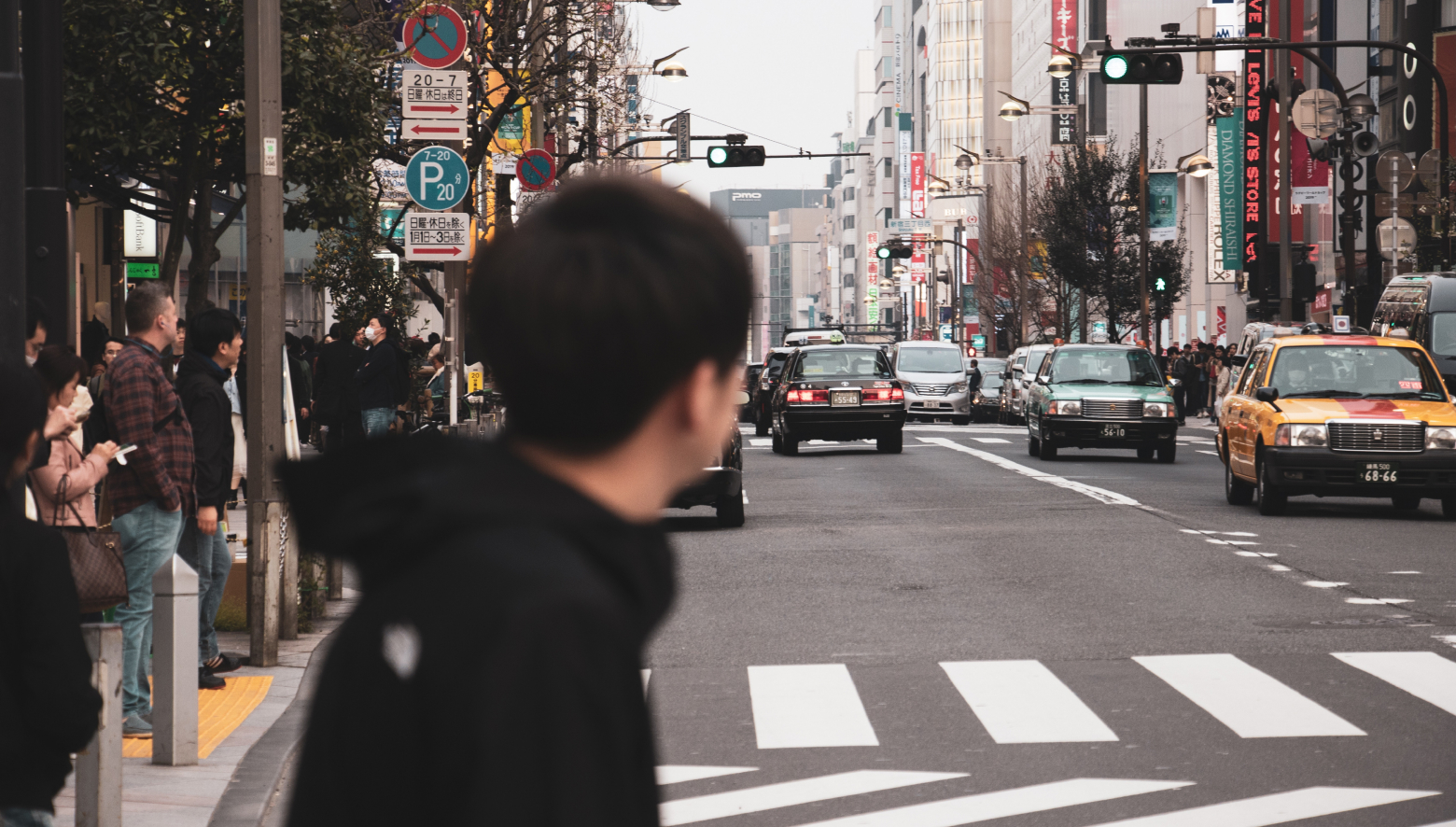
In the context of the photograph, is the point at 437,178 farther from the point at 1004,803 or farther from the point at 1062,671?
the point at 1004,803

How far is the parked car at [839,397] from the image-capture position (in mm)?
30500

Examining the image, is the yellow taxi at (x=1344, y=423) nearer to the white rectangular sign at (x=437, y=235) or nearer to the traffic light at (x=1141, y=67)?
the traffic light at (x=1141, y=67)

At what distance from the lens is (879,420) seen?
30609 millimetres

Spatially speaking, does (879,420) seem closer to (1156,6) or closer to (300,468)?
(300,468)

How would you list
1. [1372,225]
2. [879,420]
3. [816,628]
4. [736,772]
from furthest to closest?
1. [1372,225]
2. [879,420]
3. [816,628]
4. [736,772]

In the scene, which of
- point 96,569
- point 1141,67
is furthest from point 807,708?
point 1141,67

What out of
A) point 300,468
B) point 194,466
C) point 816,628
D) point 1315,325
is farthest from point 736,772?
point 1315,325

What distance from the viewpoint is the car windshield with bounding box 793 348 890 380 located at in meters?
30.9

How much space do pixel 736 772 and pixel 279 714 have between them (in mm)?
2292

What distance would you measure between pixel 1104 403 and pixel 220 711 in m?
20.9

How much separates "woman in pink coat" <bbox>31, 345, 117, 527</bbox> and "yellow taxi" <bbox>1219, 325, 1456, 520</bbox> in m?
13.3

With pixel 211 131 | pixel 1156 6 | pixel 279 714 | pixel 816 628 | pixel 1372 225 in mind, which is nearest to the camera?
pixel 279 714

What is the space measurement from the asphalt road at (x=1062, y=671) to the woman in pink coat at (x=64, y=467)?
2334 mm

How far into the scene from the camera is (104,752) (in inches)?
226
